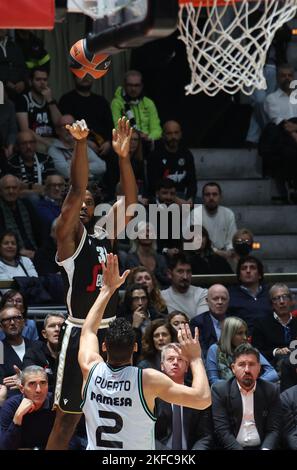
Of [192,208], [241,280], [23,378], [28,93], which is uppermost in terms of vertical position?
[28,93]

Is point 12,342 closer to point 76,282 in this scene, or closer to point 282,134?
point 76,282

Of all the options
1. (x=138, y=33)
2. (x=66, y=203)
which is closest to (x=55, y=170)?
(x=66, y=203)

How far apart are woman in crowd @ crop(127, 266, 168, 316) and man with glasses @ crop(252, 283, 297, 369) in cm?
87

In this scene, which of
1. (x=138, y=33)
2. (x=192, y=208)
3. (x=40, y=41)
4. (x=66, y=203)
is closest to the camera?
(x=138, y=33)

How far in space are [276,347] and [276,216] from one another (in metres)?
3.12

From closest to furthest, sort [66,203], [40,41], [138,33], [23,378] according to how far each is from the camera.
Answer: [138,33] < [66,203] < [23,378] < [40,41]

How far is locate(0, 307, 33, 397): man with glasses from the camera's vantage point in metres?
9.48

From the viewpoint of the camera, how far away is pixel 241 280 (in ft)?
35.6

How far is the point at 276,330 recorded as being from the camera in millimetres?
10453

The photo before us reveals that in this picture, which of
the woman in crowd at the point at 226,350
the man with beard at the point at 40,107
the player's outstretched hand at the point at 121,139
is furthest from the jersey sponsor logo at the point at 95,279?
the man with beard at the point at 40,107

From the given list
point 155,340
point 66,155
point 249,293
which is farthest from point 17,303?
point 66,155

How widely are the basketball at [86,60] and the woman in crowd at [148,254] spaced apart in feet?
11.3

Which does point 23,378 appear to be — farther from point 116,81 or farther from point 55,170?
point 116,81

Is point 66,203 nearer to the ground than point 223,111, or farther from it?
nearer to the ground
